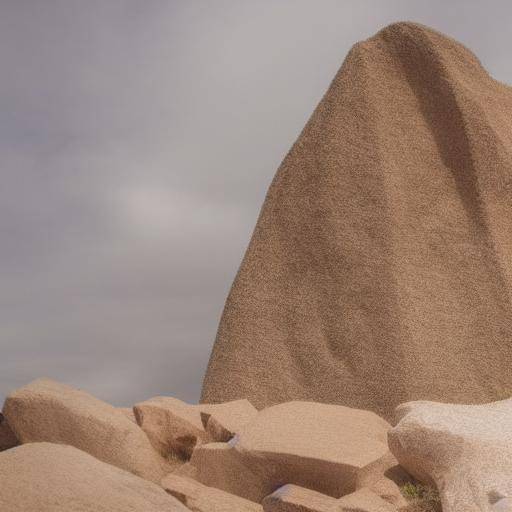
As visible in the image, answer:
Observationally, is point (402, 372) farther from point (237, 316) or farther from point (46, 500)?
point (46, 500)

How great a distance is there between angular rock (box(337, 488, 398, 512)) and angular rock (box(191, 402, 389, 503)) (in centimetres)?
30

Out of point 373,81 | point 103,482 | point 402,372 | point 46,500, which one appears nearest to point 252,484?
point 103,482

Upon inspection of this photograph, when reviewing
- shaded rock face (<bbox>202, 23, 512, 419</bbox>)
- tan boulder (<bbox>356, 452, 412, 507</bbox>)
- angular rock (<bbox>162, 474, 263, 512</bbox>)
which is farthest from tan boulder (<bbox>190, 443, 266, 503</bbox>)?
shaded rock face (<bbox>202, 23, 512, 419</bbox>)

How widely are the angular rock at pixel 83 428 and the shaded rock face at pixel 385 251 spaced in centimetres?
321

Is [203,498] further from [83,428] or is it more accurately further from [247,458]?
[83,428]

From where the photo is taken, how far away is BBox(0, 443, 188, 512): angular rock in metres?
5.55

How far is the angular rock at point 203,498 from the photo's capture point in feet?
23.1

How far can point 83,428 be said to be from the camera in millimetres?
8445

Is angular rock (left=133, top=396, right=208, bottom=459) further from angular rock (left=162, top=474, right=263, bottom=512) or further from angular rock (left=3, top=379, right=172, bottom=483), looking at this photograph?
angular rock (left=162, top=474, right=263, bottom=512)

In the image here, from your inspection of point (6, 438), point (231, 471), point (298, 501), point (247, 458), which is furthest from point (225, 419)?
point (6, 438)

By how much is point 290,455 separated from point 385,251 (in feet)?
16.6

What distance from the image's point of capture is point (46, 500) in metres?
5.55

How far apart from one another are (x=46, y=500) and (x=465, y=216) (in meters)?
8.81

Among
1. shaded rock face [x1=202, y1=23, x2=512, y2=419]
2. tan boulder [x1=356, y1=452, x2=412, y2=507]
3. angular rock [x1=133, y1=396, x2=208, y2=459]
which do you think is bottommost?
tan boulder [x1=356, y1=452, x2=412, y2=507]
